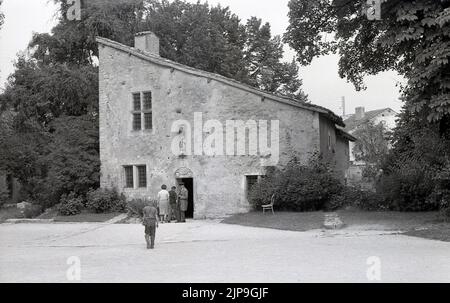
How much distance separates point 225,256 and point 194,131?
14.3 m

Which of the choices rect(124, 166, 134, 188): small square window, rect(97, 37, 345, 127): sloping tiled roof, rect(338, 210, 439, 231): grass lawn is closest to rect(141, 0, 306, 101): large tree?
rect(97, 37, 345, 127): sloping tiled roof

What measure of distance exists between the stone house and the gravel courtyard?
20.1 feet

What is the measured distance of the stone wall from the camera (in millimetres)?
24875

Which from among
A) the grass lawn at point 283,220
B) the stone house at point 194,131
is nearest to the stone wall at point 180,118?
the stone house at point 194,131

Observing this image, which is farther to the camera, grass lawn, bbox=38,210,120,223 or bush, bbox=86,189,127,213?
bush, bbox=86,189,127,213

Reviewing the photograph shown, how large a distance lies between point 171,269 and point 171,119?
16522mm

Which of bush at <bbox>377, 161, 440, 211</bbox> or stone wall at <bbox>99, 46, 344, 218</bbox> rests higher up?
stone wall at <bbox>99, 46, 344, 218</bbox>

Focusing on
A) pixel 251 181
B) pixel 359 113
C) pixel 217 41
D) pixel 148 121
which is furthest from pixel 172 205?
pixel 359 113

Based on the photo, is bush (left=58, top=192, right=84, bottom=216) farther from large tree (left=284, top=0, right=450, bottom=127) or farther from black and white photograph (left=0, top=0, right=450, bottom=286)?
large tree (left=284, top=0, right=450, bottom=127)

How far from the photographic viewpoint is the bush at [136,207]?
25.5m

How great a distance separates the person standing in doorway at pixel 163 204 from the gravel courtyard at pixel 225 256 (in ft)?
9.69

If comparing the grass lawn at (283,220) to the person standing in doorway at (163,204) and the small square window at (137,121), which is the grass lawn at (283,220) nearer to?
the person standing in doorway at (163,204)

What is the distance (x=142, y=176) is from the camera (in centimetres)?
2753

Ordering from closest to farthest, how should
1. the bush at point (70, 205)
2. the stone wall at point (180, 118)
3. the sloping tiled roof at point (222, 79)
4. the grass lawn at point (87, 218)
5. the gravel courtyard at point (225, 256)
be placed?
the gravel courtyard at point (225, 256) < the grass lawn at point (87, 218) < the sloping tiled roof at point (222, 79) < the stone wall at point (180, 118) < the bush at point (70, 205)
